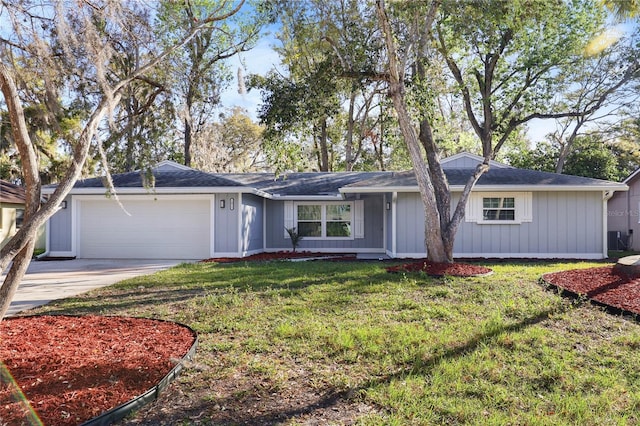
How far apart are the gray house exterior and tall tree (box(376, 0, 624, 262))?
2.17m

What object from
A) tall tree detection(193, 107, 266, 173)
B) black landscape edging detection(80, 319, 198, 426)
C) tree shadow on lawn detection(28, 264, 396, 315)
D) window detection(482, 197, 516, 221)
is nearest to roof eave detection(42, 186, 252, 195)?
tree shadow on lawn detection(28, 264, 396, 315)

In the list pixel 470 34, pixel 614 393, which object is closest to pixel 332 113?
pixel 470 34

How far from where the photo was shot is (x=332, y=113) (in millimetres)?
10234

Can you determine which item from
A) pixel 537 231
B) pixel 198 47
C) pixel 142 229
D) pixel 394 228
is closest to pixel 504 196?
pixel 537 231

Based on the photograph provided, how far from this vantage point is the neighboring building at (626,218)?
1705cm

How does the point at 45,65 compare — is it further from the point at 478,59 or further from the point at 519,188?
the point at 519,188

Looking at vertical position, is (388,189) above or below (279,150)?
below

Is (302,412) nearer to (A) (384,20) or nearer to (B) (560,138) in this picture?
(A) (384,20)

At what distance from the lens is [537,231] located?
12602 mm

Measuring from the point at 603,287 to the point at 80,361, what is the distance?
23.7 ft

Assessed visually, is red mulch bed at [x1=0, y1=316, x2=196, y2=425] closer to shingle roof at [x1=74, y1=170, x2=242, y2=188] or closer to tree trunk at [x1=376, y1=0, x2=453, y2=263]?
tree trunk at [x1=376, y1=0, x2=453, y2=263]

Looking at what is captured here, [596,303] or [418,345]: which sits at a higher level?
[596,303]

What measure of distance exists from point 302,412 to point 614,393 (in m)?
2.41

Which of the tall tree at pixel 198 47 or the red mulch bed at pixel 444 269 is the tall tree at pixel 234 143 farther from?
the red mulch bed at pixel 444 269
